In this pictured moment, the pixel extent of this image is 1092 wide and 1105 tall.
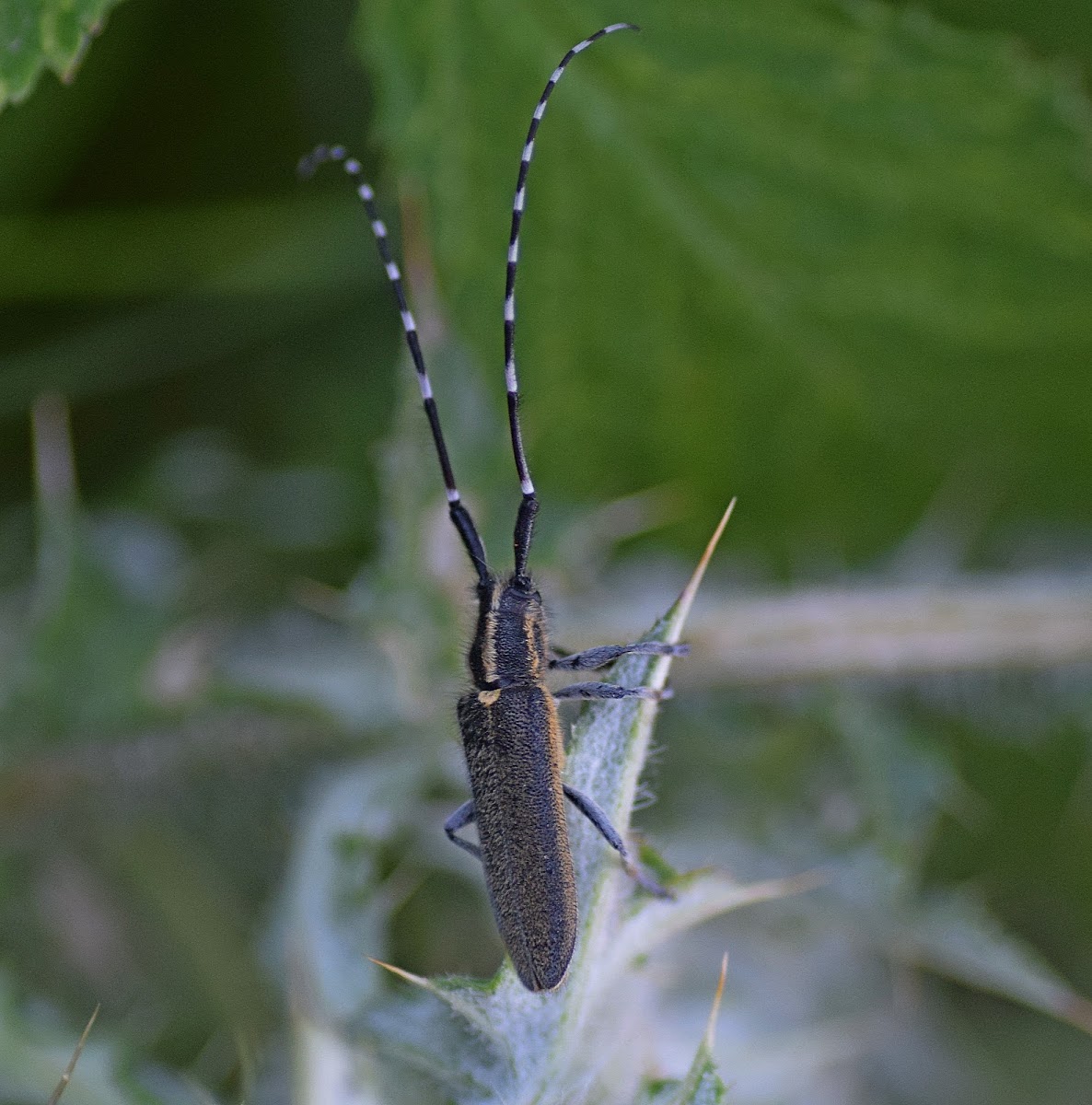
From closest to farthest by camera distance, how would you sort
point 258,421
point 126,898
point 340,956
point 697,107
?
point 340,956 < point 697,107 < point 126,898 < point 258,421

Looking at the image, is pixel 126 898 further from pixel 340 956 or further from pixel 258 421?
pixel 258 421

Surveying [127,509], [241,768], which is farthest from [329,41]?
[241,768]

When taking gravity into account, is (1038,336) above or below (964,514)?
above

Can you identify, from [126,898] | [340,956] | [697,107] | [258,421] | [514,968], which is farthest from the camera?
[258,421]

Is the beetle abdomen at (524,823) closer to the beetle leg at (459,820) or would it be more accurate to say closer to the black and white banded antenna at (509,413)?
the beetle leg at (459,820)

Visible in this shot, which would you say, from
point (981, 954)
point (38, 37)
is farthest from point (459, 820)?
point (38, 37)
